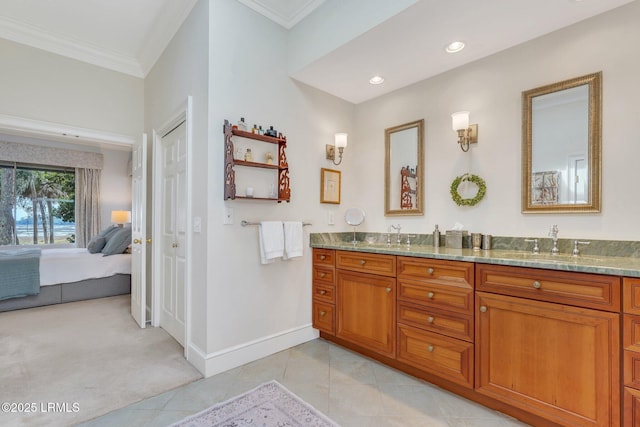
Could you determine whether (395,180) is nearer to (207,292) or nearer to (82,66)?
(207,292)

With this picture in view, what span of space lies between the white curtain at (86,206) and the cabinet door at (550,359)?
23.8 feet

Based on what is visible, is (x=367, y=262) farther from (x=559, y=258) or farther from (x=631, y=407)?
(x=631, y=407)

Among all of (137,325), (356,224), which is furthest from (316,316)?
(137,325)

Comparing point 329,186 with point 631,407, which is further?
point 329,186

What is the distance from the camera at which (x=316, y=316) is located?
277 cm

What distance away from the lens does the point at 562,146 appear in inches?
78.2

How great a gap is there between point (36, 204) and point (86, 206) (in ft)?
2.70

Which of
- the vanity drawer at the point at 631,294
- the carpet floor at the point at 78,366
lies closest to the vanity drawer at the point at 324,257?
the carpet floor at the point at 78,366

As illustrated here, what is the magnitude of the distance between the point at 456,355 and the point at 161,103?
337 centimetres

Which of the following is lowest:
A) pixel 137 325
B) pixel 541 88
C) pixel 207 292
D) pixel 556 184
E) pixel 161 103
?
pixel 137 325

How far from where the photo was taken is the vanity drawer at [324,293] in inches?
104

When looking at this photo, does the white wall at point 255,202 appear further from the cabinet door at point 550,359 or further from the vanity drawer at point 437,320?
the cabinet door at point 550,359

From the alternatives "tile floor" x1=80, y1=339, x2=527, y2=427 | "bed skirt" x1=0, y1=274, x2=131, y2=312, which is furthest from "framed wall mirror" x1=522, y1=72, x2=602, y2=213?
"bed skirt" x1=0, y1=274, x2=131, y2=312

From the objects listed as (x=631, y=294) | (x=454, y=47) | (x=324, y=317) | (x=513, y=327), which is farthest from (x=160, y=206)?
(x=631, y=294)
